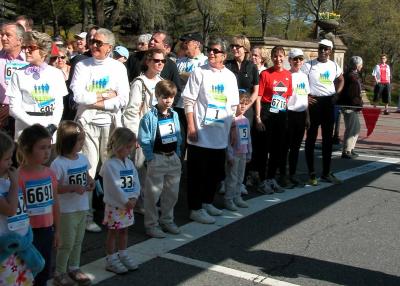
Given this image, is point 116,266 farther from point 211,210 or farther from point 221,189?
point 221,189

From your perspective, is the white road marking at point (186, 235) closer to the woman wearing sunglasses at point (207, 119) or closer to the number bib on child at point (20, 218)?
the woman wearing sunglasses at point (207, 119)

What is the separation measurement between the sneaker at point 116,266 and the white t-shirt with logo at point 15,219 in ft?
4.52

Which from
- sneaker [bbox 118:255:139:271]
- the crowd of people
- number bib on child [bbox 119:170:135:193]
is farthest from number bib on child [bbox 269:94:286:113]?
sneaker [bbox 118:255:139:271]

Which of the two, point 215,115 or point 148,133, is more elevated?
point 215,115

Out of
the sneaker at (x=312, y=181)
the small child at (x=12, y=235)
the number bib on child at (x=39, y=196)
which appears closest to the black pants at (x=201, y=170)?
the sneaker at (x=312, y=181)

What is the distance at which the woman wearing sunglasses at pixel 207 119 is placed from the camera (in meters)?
6.12

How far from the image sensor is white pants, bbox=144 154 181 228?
5520 millimetres

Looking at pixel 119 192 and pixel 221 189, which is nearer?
pixel 119 192

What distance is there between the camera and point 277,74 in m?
7.60

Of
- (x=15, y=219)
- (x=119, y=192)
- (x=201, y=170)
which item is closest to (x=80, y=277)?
(x=119, y=192)

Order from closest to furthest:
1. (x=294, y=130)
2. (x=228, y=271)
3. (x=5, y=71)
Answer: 1. (x=228, y=271)
2. (x=5, y=71)
3. (x=294, y=130)

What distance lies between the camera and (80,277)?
433cm

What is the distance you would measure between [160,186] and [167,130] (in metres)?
0.56

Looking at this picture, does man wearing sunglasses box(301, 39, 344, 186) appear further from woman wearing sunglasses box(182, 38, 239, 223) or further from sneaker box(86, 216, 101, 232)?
sneaker box(86, 216, 101, 232)
